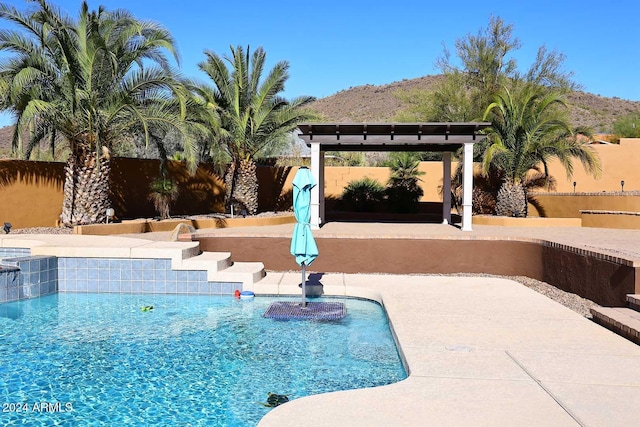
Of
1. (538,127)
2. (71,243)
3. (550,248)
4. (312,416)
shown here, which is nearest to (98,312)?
(71,243)

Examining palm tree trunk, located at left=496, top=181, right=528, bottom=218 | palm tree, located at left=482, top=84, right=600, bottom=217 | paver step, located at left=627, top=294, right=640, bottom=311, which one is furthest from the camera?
palm tree trunk, located at left=496, top=181, right=528, bottom=218

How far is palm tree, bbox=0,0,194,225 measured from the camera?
1276 cm

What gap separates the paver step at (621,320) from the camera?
5996mm

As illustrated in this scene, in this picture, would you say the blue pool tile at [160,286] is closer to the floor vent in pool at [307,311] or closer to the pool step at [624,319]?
the floor vent in pool at [307,311]

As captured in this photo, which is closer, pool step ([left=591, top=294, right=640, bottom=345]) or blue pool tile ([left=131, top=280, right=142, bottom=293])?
pool step ([left=591, top=294, right=640, bottom=345])

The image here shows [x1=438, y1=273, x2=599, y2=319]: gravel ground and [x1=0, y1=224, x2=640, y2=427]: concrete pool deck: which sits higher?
[x1=0, y1=224, x2=640, y2=427]: concrete pool deck

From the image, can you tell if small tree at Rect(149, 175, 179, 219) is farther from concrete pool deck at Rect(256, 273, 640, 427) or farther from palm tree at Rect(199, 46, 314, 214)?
concrete pool deck at Rect(256, 273, 640, 427)

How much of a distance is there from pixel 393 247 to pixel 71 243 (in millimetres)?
7246

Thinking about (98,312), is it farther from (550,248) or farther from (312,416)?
(550,248)

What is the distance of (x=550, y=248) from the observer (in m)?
10.6

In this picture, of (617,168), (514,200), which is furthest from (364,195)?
(617,168)

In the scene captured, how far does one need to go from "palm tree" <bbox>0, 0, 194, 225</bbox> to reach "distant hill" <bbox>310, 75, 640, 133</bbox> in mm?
33364

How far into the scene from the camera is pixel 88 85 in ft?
43.5

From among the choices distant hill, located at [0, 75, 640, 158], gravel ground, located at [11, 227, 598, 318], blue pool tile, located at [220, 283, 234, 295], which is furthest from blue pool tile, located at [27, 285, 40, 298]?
distant hill, located at [0, 75, 640, 158]
